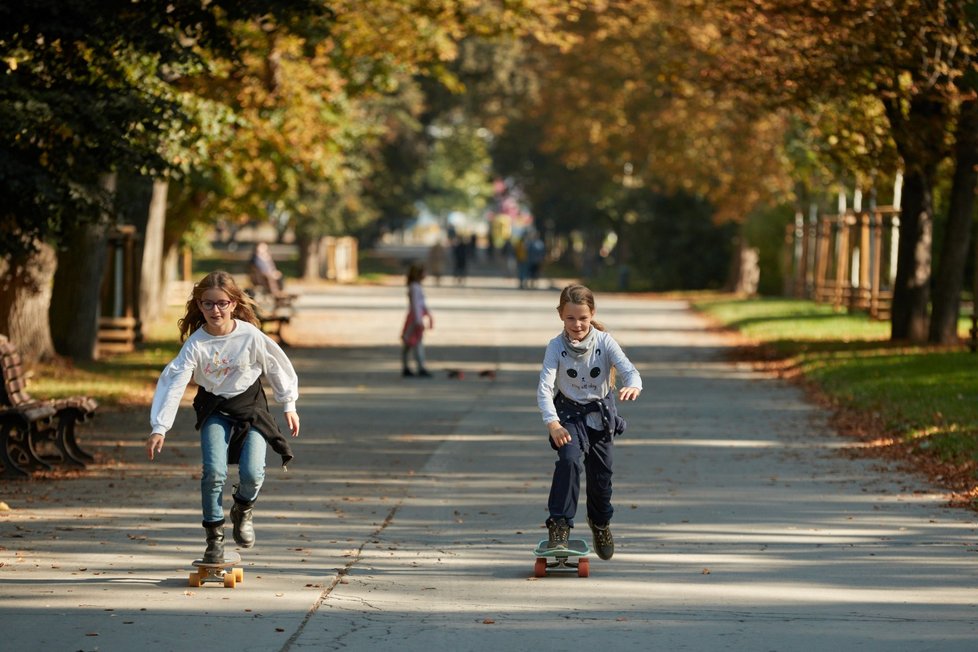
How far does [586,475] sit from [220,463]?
74.1 inches

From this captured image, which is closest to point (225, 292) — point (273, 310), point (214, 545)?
point (214, 545)

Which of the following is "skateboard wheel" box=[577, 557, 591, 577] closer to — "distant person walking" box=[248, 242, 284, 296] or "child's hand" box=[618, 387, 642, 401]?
"child's hand" box=[618, 387, 642, 401]

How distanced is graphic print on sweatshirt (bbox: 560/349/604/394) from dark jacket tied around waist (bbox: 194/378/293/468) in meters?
1.47

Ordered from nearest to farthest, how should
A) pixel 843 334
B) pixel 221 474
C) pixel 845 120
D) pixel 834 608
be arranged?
pixel 834 608
pixel 221 474
pixel 845 120
pixel 843 334

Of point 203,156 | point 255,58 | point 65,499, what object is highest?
point 255,58

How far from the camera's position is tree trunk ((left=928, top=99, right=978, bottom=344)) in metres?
25.0

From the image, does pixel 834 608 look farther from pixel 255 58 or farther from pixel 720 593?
pixel 255 58

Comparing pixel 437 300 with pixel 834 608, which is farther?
pixel 437 300

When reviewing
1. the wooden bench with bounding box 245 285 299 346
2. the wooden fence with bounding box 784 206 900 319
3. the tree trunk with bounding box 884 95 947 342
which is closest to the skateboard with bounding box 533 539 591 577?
the tree trunk with bounding box 884 95 947 342

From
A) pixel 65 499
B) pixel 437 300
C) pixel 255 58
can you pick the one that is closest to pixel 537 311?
pixel 437 300

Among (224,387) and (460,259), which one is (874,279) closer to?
(224,387)

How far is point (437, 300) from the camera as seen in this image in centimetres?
4712

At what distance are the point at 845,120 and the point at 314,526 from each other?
17.2 meters

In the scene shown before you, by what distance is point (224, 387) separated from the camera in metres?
8.92
